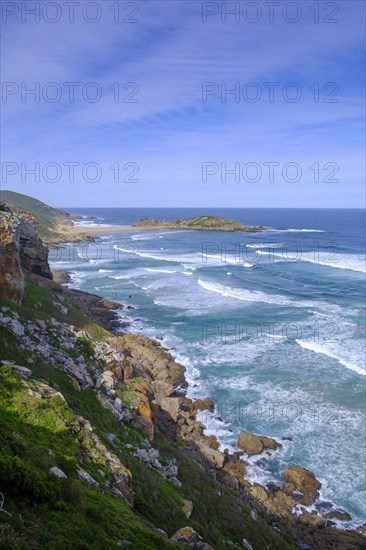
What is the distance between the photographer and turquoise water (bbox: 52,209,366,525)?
76.2 feet

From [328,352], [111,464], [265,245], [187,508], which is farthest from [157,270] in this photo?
[111,464]

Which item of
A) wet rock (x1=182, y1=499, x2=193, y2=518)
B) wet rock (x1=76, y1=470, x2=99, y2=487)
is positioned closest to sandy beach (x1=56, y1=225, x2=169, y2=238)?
wet rock (x1=182, y1=499, x2=193, y2=518)

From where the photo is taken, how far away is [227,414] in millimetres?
26266

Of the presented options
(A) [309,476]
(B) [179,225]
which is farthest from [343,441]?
(B) [179,225]

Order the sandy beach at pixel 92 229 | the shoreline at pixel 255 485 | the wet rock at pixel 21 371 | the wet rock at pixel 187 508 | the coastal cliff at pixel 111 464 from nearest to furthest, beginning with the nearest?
the coastal cliff at pixel 111 464
the wet rock at pixel 187 508
the wet rock at pixel 21 371
the shoreline at pixel 255 485
the sandy beach at pixel 92 229

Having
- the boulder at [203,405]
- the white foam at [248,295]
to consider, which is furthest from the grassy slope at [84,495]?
the white foam at [248,295]

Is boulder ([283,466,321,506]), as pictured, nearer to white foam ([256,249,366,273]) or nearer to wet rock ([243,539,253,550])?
wet rock ([243,539,253,550])

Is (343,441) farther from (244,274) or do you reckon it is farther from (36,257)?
(244,274)

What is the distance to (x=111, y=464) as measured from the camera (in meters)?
12.5

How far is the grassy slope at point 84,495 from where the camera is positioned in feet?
26.1

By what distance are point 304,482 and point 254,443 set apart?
11.5ft

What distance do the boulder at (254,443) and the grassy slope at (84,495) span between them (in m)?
5.59

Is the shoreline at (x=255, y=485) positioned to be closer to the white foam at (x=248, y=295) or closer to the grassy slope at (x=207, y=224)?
the white foam at (x=248, y=295)

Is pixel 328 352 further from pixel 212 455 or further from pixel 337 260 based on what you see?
pixel 337 260
